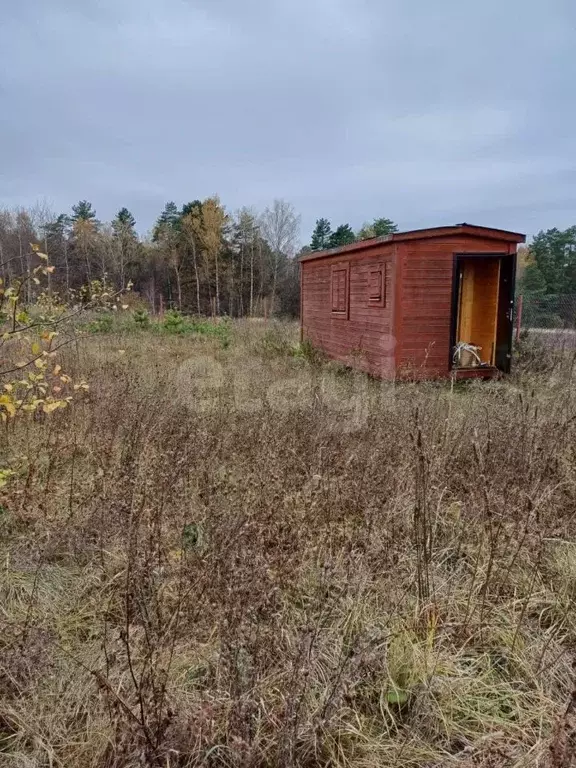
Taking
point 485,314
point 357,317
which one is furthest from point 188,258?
point 485,314

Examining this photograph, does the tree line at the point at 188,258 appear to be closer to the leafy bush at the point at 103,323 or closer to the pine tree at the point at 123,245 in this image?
the pine tree at the point at 123,245

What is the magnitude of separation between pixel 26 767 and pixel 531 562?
2.29 m

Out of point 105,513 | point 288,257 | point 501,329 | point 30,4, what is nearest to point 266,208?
point 288,257

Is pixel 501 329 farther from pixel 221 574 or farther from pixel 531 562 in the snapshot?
pixel 221 574

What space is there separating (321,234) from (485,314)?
40476 millimetres

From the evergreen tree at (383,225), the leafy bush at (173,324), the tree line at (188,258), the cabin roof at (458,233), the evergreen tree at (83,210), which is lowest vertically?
the leafy bush at (173,324)

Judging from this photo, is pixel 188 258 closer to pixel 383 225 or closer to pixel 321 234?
pixel 321 234

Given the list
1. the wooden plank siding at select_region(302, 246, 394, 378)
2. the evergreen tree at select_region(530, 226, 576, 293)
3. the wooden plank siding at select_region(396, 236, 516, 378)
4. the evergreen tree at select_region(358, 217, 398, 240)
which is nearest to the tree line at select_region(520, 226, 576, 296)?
the evergreen tree at select_region(530, 226, 576, 293)

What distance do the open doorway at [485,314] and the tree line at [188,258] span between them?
22.5 m

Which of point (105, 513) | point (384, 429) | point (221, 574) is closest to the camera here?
point (221, 574)

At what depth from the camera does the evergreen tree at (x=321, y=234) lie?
152 feet

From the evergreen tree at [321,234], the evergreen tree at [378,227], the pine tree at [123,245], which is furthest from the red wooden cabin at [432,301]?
the evergreen tree at [321,234]

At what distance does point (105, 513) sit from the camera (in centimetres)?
270

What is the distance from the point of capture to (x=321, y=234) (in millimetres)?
46781
